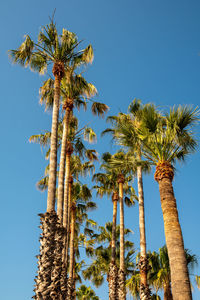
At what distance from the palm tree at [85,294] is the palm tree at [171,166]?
2647cm

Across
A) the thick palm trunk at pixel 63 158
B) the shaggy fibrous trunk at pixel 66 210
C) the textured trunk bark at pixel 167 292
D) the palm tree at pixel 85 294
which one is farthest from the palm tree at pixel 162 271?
the palm tree at pixel 85 294

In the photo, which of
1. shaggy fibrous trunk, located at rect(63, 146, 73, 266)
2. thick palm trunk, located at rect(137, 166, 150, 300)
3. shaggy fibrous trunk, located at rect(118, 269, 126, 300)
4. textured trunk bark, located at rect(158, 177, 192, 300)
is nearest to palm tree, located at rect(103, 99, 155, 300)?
thick palm trunk, located at rect(137, 166, 150, 300)

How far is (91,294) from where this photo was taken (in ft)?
111

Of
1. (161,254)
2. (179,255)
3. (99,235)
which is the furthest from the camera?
(99,235)

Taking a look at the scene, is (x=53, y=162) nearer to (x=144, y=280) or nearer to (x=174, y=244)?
(x=174, y=244)

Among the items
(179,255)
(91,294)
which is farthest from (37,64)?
(91,294)

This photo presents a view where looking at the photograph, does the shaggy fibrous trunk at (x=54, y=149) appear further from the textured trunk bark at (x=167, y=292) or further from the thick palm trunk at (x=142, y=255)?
the textured trunk bark at (x=167, y=292)

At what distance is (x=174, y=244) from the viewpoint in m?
8.07

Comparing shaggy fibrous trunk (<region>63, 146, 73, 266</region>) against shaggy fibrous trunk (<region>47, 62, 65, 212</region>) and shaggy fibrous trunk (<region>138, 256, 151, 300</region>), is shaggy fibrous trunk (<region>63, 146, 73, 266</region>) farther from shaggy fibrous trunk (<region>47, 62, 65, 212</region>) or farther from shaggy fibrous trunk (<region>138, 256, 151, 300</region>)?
shaggy fibrous trunk (<region>138, 256, 151, 300</region>)

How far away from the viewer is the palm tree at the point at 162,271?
19672mm

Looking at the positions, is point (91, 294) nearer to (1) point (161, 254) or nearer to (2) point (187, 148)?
(1) point (161, 254)

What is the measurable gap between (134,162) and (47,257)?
4.35 meters

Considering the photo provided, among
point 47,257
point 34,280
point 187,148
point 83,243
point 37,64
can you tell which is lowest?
point 34,280

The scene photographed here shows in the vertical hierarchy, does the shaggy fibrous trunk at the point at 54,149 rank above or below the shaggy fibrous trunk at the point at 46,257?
above
